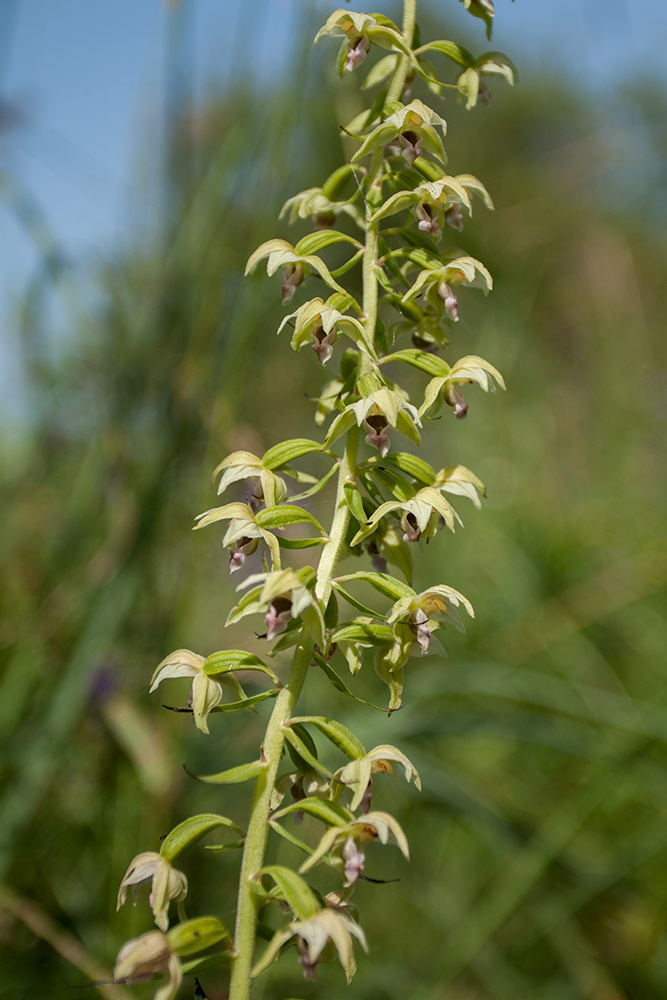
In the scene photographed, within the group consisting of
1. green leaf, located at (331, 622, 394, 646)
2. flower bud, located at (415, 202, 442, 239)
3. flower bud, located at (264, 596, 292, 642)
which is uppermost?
flower bud, located at (415, 202, 442, 239)

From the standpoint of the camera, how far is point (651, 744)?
6.99 ft

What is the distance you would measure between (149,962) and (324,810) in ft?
0.92

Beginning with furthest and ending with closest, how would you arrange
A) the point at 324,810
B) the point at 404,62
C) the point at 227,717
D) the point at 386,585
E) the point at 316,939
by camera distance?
the point at 227,717 < the point at 404,62 < the point at 386,585 < the point at 324,810 < the point at 316,939

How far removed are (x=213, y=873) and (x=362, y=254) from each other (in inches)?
75.3

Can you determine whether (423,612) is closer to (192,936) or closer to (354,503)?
(354,503)

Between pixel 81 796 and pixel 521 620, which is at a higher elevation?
pixel 521 620

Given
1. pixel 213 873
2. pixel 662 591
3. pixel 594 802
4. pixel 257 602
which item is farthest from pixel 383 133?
pixel 662 591

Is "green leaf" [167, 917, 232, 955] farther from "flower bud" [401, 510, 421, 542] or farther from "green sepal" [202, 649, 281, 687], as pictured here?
"flower bud" [401, 510, 421, 542]

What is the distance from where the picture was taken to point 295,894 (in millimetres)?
935

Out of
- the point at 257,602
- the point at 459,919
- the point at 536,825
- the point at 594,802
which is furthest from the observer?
the point at 536,825

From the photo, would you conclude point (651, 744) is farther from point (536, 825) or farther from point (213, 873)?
point (213, 873)

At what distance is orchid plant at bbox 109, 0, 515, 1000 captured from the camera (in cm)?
96

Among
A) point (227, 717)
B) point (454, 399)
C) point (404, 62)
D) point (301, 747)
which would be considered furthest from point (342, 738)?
point (227, 717)

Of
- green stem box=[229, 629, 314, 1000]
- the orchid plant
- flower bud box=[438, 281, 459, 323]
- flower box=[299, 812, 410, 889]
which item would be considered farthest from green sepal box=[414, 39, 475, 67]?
flower box=[299, 812, 410, 889]
